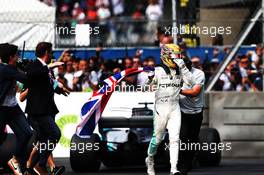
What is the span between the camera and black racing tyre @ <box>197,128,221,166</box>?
17.8 meters

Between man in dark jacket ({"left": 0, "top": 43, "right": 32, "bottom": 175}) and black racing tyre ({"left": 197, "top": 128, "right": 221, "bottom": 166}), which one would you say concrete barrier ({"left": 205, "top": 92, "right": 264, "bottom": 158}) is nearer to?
black racing tyre ({"left": 197, "top": 128, "right": 221, "bottom": 166})

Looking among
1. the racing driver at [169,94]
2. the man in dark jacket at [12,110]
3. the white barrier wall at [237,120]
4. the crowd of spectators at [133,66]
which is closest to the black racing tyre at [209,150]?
the white barrier wall at [237,120]

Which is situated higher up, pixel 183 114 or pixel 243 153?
pixel 183 114

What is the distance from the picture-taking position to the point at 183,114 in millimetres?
15930

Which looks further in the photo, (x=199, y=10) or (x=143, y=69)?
(x=199, y=10)

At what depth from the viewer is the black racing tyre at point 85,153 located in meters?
17.1

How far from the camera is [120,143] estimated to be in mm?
17219

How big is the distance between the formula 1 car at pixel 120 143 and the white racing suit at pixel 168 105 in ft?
5.77

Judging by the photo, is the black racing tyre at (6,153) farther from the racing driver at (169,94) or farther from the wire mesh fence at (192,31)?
the wire mesh fence at (192,31)

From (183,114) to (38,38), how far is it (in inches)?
216

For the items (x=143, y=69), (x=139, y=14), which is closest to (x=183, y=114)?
(x=143, y=69)

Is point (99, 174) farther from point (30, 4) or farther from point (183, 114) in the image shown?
point (30, 4)

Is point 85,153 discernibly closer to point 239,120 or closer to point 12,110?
point 12,110

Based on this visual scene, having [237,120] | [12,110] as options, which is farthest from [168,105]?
[237,120]
